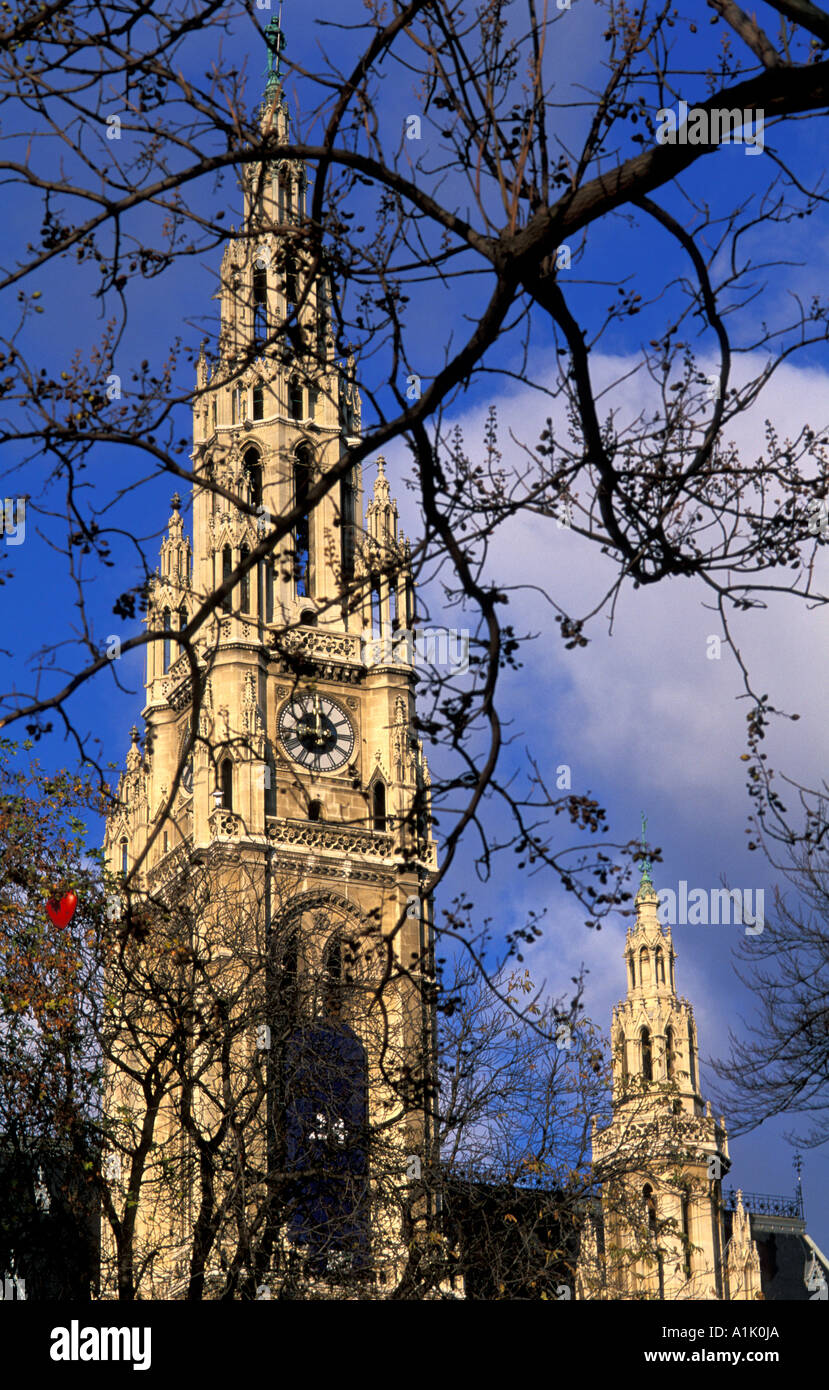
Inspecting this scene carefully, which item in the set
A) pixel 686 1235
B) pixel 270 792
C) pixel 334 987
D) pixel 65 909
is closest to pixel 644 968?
pixel 270 792

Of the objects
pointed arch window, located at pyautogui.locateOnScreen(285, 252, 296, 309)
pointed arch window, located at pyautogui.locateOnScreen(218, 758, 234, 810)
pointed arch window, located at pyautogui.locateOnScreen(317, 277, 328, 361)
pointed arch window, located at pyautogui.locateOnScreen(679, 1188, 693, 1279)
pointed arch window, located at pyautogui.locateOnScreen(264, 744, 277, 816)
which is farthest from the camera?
pointed arch window, located at pyautogui.locateOnScreen(218, 758, 234, 810)

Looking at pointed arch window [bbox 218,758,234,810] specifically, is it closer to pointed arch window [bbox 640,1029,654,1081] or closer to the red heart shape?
pointed arch window [bbox 640,1029,654,1081]

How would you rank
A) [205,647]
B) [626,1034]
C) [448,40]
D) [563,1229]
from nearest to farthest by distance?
[448,40] → [563,1229] → [205,647] → [626,1034]

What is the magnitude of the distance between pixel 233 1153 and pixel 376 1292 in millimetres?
2425

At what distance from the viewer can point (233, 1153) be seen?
25.7 meters

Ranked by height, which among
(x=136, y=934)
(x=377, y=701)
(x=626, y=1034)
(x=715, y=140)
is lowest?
(x=136, y=934)

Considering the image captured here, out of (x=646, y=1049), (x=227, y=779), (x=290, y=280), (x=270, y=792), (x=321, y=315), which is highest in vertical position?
(x=227, y=779)

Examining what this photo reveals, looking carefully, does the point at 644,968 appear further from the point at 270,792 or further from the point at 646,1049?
the point at 270,792

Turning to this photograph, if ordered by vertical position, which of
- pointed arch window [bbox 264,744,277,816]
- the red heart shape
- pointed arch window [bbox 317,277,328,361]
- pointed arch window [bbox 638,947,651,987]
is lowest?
pointed arch window [bbox 317,277,328,361]

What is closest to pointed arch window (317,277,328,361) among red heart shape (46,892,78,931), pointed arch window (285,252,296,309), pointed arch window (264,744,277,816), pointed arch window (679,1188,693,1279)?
pointed arch window (285,252,296,309)

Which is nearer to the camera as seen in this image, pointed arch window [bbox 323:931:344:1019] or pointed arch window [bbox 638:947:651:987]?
pointed arch window [bbox 323:931:344:1019]
